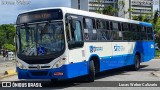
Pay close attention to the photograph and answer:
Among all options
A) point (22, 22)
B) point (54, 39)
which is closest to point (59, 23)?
point (54, 39)

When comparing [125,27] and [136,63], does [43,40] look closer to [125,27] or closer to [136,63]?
[125,27]

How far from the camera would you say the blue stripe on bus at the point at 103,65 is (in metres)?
13.9

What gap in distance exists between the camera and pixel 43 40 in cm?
1409

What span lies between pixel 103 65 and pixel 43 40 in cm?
426

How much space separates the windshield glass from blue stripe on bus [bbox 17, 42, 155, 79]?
734mm

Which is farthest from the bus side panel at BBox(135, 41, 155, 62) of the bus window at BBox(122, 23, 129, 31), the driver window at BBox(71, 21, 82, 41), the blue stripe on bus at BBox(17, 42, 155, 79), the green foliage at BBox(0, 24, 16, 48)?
the green foliage at BBox(0, 24, 16, 48)

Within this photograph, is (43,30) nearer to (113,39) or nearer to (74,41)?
(74,41)

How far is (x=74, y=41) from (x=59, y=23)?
991 millimetres

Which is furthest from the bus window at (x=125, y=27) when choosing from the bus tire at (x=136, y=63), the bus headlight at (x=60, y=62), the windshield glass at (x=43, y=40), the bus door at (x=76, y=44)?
the bus headlight at (x=60, y=62)

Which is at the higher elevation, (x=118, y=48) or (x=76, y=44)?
(x=76, y=44)

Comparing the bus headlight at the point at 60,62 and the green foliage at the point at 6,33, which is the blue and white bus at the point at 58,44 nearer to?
the bus headlight at the point at 60,62

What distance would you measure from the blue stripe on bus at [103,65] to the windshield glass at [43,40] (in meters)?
0.73

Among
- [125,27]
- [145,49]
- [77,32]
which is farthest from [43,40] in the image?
[145,49]

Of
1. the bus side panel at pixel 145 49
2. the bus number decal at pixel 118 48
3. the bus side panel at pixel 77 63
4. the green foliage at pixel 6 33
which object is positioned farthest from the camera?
the green foliage at pixel 6 33
